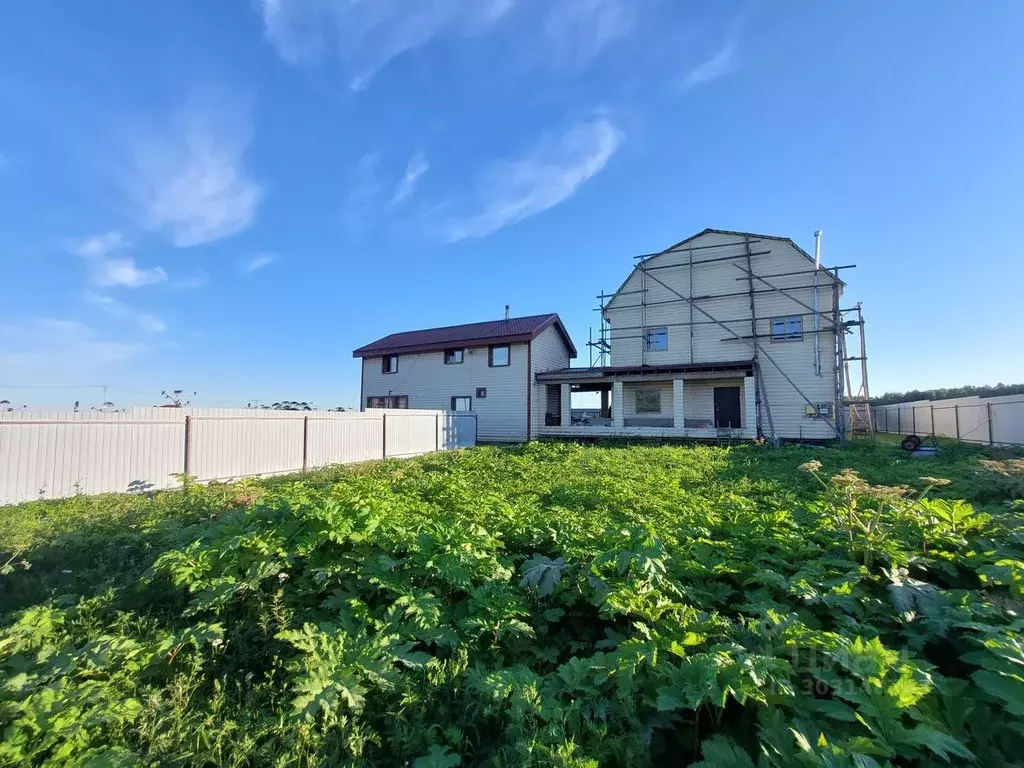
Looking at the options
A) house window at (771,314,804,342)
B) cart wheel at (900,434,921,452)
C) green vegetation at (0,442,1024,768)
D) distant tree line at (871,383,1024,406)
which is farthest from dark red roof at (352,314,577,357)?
distant tree line at (871,383,1024,406)

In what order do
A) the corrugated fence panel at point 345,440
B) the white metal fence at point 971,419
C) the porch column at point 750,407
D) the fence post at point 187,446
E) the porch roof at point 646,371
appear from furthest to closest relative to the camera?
the porch roof at point 646,371 < the porch column at point 750,407 < the white metal fence at point 971,419 < the corrugated fence panel at point 345,440 < the fence post at point 187,446

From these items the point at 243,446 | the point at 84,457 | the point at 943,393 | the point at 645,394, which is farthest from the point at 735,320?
the point at 943,393

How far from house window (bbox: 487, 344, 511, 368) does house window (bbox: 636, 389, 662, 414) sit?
656 centimetres

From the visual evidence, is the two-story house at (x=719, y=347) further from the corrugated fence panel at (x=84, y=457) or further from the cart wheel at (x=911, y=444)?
the corrugated fence panel at (x=84, y=457)

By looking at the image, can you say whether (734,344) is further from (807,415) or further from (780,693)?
(780,693)

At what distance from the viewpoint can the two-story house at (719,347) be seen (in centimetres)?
1805

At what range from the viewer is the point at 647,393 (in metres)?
21.2

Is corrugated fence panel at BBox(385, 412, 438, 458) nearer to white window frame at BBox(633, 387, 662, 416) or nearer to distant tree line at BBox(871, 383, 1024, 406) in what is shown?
white window frame at BBox(633, 387, 662, 416)

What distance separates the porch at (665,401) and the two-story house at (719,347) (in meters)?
0.04

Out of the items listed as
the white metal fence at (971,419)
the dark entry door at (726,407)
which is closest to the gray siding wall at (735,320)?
the dark entry door at (726,407)

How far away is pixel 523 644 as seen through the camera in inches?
109

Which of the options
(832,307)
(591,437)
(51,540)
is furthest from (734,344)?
(51,540)

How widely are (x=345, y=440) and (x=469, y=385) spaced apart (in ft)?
29.8

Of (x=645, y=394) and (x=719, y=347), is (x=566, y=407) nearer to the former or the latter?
(x=645, y=394)
